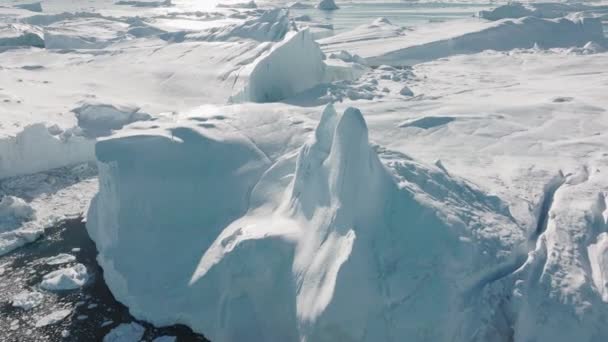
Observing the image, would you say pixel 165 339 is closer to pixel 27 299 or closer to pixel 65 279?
pixel 65 279

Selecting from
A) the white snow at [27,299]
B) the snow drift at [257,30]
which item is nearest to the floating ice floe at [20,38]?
the snow drift at [257,30]

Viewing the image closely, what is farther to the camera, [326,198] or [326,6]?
[326,6]

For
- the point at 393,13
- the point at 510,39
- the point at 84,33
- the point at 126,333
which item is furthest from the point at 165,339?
the point at 393,13

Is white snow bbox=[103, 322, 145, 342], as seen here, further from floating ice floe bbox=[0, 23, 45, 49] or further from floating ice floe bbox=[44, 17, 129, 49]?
floating ice floe bbox=[0, 23, 45, 49]

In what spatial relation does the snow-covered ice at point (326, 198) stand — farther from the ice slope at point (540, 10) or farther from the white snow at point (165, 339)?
the ice slope at point (540, 10)

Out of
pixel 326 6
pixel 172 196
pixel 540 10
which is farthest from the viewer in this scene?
pixel 326 6

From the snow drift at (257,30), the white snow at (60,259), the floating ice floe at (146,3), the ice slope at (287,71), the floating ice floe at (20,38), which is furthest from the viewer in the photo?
the floating ice floe at (146,3)

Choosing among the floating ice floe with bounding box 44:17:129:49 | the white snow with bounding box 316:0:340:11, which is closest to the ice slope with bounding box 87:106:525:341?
the floating ice floe with bounding box 44:17:129:49
